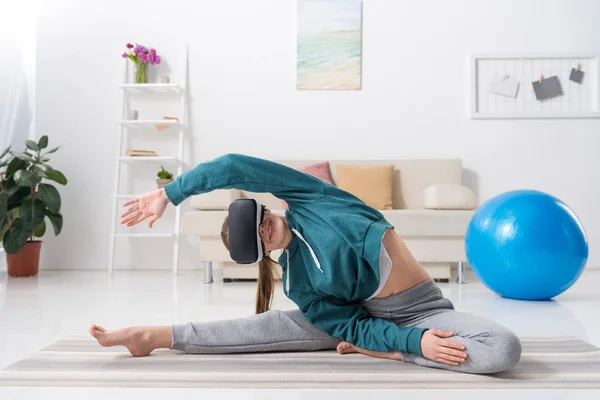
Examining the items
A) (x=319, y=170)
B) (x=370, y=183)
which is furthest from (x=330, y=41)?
(x=370, y=183)

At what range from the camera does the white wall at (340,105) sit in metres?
4.71

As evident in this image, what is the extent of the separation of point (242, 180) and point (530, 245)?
178 cm

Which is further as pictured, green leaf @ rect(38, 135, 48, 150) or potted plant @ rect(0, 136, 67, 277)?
green leaf @ rect(38, 135, 48, 150)

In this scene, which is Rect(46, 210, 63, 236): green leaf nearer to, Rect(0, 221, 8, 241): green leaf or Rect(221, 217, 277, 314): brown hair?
Rect(0, 221, 8, 241): green leaf

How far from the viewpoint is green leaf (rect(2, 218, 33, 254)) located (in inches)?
162

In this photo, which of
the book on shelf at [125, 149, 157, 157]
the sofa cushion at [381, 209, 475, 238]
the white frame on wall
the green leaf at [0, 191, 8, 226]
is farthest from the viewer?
the white frame on wall

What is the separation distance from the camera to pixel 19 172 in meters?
4.21

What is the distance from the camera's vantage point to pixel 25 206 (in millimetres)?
4184

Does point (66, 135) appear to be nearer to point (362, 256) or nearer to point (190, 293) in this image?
point (190, 293)

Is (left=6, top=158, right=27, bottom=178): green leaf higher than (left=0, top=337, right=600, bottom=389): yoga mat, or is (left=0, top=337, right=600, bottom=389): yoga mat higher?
(left=6, top=158, right=27, bottom=178): green leaf

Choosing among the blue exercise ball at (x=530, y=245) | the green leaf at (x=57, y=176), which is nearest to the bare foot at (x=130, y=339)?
the blue exercise ball at (x=530, y=245)

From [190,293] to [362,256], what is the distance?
2000 mm

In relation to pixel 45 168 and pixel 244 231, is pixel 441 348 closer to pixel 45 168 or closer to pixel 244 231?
pixel 244 231

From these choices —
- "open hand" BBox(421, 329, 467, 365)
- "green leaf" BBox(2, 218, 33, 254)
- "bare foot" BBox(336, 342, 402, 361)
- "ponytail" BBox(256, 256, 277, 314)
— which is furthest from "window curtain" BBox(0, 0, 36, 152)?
"open hand" BBox(421, 329, 467, 365)
